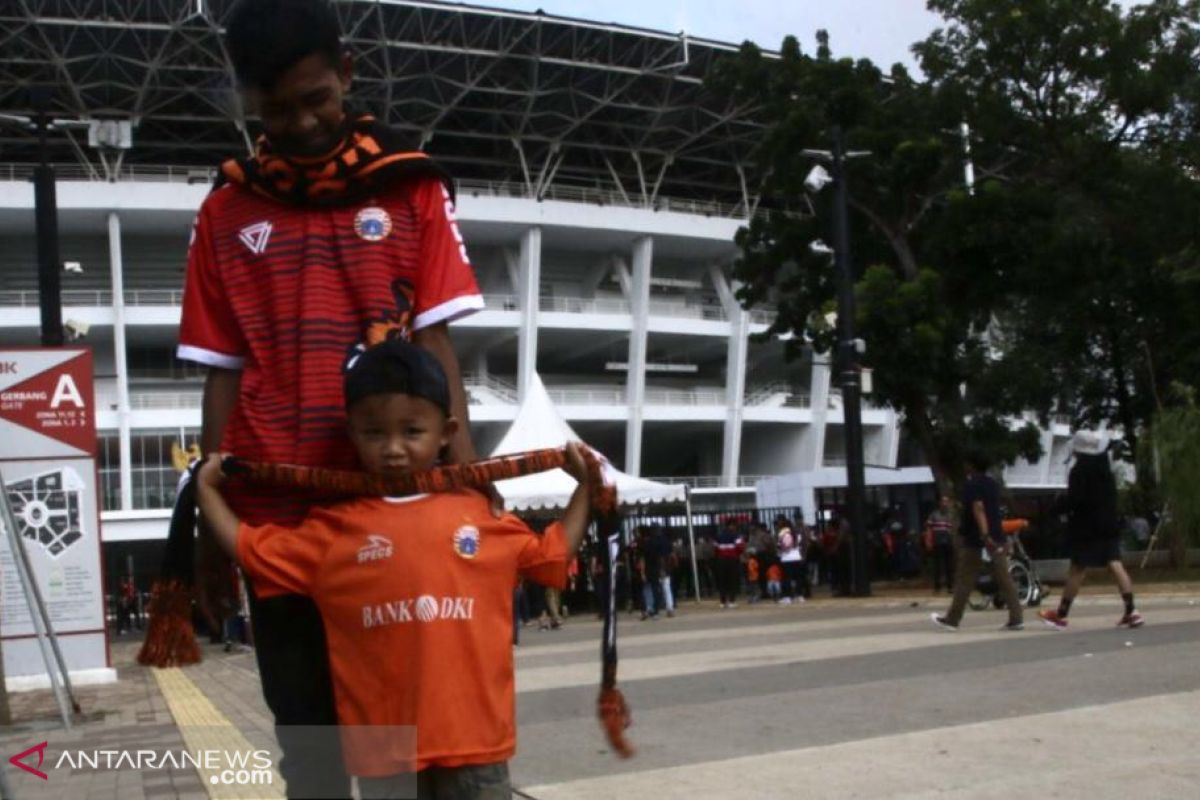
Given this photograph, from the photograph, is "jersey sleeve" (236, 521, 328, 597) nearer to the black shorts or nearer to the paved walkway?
the paved walkway

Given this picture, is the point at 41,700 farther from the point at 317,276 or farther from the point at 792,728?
the point at 317,276

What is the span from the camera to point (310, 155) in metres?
2.97

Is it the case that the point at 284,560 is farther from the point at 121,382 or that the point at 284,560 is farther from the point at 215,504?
the point at 121,382

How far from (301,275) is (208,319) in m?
0.24

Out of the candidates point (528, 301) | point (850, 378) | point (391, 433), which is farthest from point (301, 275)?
point (528, 301)

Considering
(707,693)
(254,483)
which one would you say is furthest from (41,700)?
(254,483)

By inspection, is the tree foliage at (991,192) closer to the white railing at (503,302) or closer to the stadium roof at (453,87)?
the stadium roof at (453,87)

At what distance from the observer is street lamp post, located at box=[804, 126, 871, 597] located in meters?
25.0

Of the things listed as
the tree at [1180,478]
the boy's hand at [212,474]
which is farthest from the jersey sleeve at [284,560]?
the tree at [1180,478]

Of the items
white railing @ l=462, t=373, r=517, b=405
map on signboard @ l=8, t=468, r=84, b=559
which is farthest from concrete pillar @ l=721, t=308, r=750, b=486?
map on signboard @ l=8, t=468, r=84, b=559

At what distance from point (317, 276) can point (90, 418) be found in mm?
12310

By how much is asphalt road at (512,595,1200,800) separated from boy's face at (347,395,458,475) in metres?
3.50

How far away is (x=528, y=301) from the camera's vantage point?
188 feet

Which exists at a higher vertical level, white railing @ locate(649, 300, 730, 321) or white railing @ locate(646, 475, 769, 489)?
white railing @ locate(649, 300, 730, 321)
